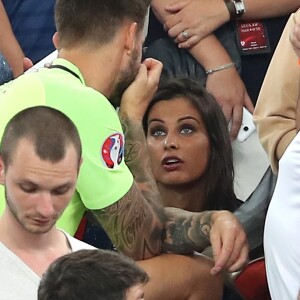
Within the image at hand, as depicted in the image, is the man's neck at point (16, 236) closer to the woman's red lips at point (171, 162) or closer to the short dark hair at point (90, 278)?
the short dark hair at point (90, 278)

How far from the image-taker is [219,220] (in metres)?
3.62

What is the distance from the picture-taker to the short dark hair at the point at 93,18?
352 centimetres

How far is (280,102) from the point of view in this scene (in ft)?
12.3

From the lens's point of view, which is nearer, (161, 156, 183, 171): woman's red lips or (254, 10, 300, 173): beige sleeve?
(254, 10, 300, 173): beige sleeve

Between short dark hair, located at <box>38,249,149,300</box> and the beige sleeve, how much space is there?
1.56 meters

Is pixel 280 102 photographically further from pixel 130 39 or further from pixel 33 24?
pixel 33 24

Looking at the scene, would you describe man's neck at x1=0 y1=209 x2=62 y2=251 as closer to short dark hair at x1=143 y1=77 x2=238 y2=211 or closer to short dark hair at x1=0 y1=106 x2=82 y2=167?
short dark hair at x1=0 y1=106 x2=82 y2=167

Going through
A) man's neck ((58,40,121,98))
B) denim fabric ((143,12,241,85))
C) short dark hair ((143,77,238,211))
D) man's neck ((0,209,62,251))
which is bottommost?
short dark hair ((143,77,238,211))

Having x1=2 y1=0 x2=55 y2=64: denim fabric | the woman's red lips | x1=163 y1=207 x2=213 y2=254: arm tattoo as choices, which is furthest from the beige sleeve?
x1=2 y1=0 x2=55 y2=64: denim fabric

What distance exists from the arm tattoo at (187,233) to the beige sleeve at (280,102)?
0.33 m

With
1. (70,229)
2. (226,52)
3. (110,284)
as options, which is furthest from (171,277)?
(110,284)

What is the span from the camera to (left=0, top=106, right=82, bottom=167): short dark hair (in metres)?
2.79

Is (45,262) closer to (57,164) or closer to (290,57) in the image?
(57,164)

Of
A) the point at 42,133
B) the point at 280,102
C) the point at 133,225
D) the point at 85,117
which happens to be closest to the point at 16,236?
the point at 42,133
